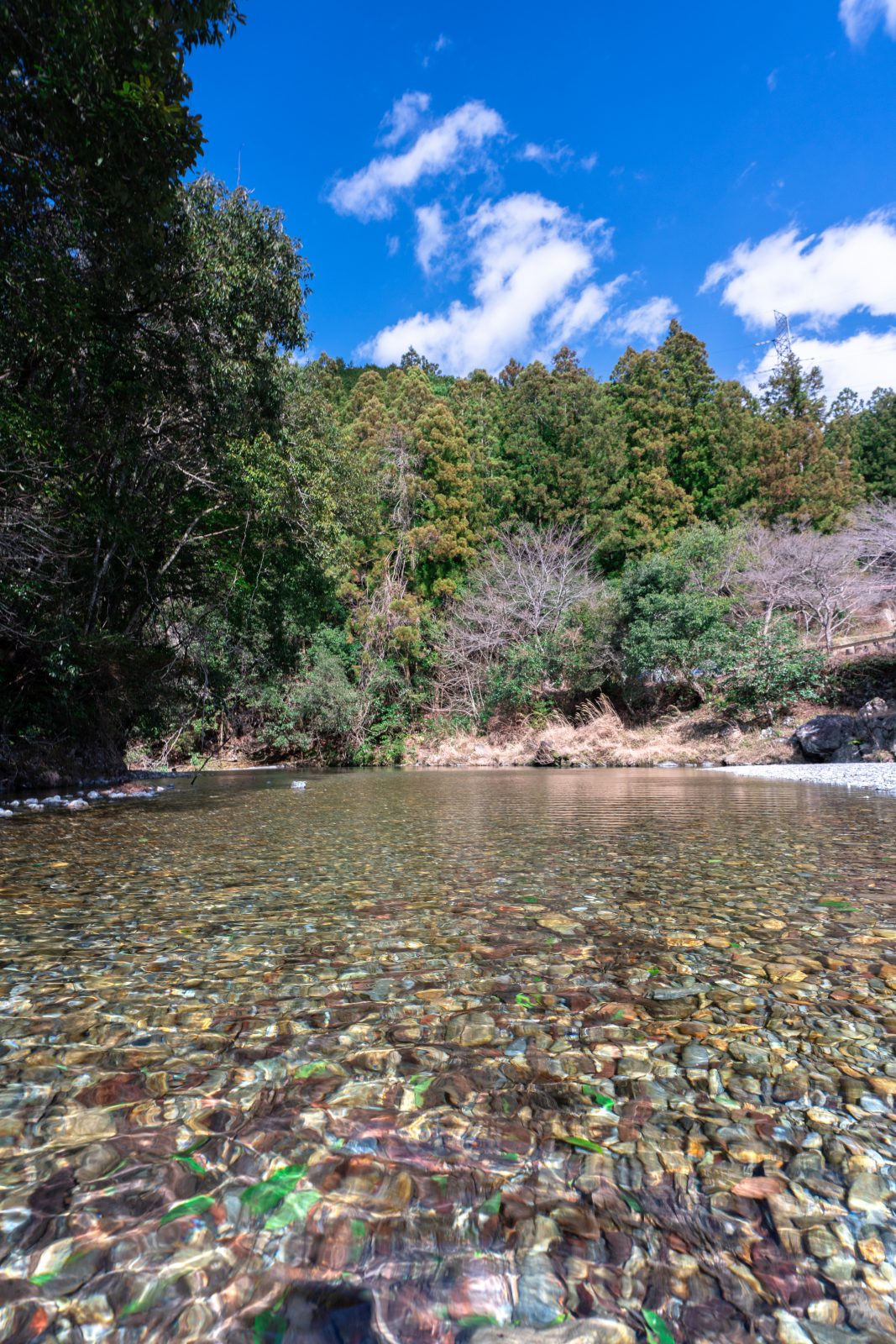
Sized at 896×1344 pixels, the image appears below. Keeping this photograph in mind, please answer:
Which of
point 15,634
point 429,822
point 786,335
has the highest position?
point 786,335

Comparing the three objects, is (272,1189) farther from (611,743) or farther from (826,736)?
(611,743)

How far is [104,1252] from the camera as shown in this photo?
1277mm

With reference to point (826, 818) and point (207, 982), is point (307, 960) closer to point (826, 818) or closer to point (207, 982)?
point (207, 982)

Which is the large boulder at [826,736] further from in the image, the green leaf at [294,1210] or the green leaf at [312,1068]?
the green leaf at [294,1210]

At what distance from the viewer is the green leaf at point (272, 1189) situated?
55.6 inches

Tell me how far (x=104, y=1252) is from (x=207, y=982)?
Answer: 134cm

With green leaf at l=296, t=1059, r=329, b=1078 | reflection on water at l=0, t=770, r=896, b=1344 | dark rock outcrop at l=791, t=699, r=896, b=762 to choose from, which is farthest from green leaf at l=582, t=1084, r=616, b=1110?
dark rock outcrop at l=791, t=699, r=896, b=762

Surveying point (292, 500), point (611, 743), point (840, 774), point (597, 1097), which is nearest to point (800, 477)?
point (611, 743)

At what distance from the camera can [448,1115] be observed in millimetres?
1735

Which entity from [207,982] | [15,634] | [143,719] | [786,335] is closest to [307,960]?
[207,982]

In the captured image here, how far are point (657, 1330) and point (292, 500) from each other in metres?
12.5

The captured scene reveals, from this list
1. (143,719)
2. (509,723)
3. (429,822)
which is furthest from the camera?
(509,723)

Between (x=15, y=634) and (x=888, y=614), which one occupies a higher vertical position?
(x=888, y=614)

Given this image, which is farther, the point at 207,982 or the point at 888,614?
the point at 888,614
